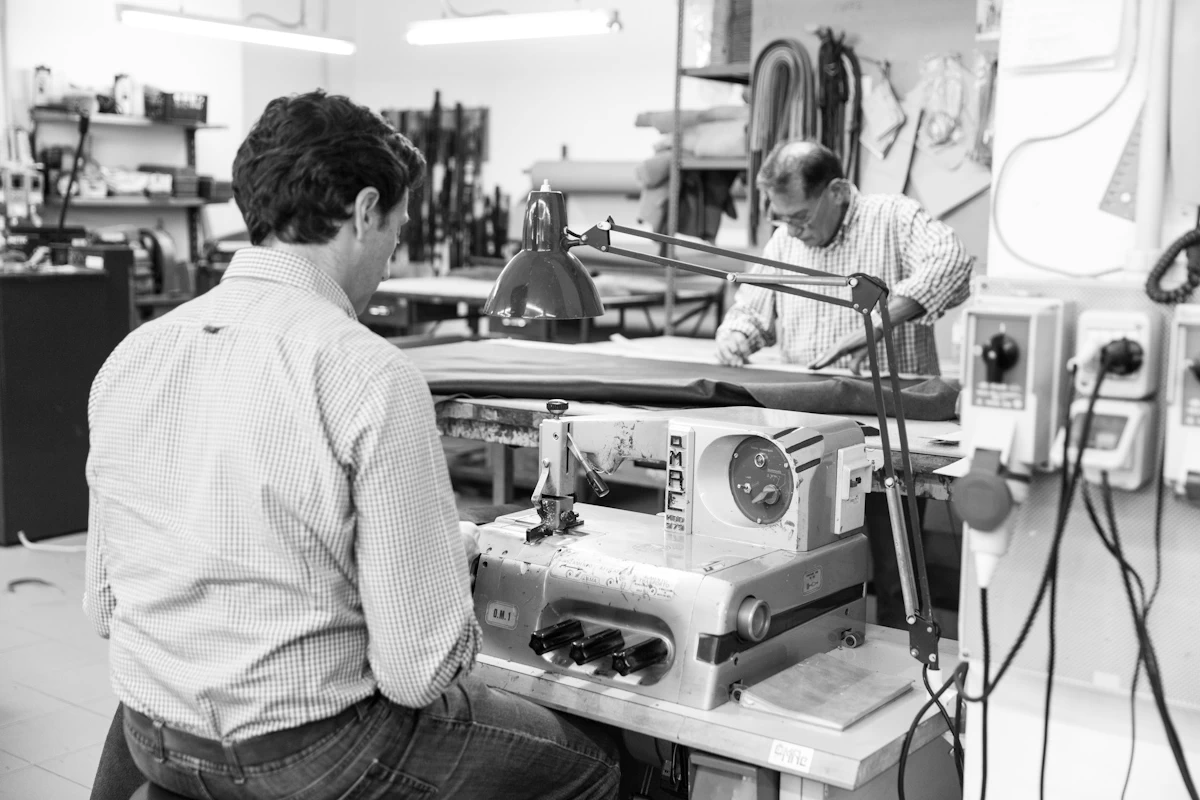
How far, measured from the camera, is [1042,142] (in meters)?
1.36

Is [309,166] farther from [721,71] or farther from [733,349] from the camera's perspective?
[721,71]

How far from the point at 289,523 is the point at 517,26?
480cm

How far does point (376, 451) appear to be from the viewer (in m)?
1.38

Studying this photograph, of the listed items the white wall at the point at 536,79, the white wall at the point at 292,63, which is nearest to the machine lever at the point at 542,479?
the white wall at the point at 536,79

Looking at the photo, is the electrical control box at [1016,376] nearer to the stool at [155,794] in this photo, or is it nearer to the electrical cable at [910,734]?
the electrical cable at [910,734]

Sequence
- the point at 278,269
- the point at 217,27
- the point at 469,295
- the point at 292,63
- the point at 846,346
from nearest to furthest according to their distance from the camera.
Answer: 1. the point at 278,269
2. the point at 846,346
3. the point at 217,27
4. the point at 469,295
5. the point at 292,63

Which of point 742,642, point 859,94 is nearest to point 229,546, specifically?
point 742,642

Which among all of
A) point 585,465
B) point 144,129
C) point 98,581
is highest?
point 144,129

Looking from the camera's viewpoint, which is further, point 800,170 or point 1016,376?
point 800,170

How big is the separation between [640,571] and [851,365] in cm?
163

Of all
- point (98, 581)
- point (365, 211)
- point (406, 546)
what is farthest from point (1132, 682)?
point (98, 581)

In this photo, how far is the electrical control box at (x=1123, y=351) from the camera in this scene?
1.23 meters

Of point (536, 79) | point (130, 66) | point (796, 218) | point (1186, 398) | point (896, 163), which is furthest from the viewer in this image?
point (536, 79)

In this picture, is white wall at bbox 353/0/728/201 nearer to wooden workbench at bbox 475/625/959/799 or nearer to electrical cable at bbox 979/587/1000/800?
wooden workbench at bbox 475/625/959/799
